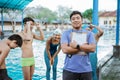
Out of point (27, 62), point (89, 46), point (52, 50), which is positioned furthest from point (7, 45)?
point (52, 50)

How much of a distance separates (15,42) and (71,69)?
2.82 ft

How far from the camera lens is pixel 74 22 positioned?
13.1ft

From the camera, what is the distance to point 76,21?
13.1ft

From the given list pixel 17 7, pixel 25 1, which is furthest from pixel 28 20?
pixel 17 7

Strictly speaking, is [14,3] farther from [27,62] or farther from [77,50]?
[77,50]

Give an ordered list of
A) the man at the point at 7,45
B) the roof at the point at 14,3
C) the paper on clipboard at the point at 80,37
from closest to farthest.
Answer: the man at the point at 7,45 < the paper on clipboard at the point at 80,37 < the roof at the point at 14,3

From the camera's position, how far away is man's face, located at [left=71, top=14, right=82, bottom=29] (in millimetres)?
3987

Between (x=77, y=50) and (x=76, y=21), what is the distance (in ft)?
1.36

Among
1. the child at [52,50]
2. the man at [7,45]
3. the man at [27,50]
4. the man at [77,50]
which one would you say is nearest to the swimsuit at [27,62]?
the man at [27,50]

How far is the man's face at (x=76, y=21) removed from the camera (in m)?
3.99

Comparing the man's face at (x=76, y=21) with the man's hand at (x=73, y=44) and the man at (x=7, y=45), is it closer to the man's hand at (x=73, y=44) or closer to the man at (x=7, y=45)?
the man's hand at (x=73, y=44)

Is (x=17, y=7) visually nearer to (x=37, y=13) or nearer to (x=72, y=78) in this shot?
(x=72, y=78)

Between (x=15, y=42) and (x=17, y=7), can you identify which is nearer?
(x=15, y=42)

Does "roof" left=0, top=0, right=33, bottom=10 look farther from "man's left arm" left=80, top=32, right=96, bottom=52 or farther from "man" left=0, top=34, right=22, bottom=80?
"man's left arm" left=80, top=32, right=96, bottom=52
